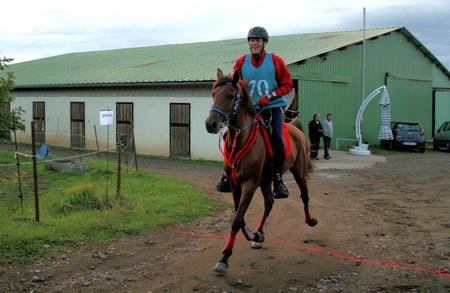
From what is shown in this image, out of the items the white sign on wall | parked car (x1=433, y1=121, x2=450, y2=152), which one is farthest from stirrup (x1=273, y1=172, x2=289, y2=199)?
parked car (x1=433, y1=121, x2=450, y2=152)

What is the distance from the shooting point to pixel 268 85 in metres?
7.45

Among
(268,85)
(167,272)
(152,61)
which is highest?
(152,61)

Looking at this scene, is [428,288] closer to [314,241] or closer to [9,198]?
[314,241]

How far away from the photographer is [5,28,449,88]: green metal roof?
2466 cm

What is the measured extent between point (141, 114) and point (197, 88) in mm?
3757

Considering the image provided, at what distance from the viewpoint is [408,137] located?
87.6 feet

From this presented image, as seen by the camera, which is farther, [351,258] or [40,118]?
[40,118]

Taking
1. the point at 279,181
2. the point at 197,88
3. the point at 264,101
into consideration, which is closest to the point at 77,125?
the point at 197,88

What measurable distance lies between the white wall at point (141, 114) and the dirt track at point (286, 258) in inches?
432

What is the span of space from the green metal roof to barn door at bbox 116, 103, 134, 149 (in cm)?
111

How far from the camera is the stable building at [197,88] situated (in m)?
23.4

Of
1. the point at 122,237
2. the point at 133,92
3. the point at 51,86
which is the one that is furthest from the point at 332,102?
the point at 122,237

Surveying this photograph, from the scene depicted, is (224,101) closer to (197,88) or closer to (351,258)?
(351,258)

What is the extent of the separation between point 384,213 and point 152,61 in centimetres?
2212
